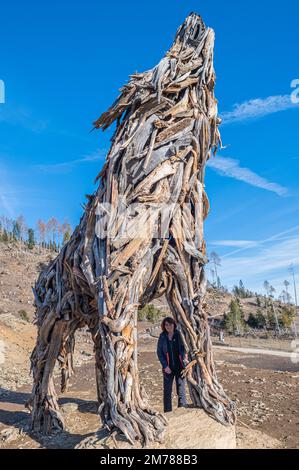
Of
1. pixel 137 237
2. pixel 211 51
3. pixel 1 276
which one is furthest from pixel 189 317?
pixel 1 276

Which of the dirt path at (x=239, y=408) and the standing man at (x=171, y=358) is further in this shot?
the standing man at (x=171, y=358)

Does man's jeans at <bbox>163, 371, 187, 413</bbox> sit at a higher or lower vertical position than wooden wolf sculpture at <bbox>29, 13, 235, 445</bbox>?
lower

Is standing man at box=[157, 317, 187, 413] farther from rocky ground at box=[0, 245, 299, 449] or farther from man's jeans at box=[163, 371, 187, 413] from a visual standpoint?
rocky ground at box=[0, 245, 299, 449]

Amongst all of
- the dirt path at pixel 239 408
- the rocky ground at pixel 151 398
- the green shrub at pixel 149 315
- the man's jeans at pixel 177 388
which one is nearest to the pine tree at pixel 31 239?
the green shrub at pixel 149 315

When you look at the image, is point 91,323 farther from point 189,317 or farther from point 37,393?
point 189,317

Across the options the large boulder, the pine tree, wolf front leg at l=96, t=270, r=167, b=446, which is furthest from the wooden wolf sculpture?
the pine tree

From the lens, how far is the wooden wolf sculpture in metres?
4.79

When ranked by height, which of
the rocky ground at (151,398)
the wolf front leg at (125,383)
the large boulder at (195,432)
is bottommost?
the rocky ground at (151,398)

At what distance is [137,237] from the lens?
17.1 feet

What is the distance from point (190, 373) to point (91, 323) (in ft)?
7.82

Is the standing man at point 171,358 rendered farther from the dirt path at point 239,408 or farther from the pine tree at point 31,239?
the pine tree at point 31,239

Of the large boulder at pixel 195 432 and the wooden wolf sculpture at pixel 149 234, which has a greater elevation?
the wooden wolf sculpture at pixel 149 234

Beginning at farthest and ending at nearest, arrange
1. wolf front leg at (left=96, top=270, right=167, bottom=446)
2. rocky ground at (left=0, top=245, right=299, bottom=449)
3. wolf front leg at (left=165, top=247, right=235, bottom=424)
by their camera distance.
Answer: rocky ground at (left=0, top=245, right=299, bottom=449) < wolf front leg at (left=165, top=247, right=235, bottom=424) < wolf front leg at (left=96, top=270, right=167, bottom=446)

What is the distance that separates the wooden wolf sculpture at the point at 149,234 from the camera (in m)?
4.79
